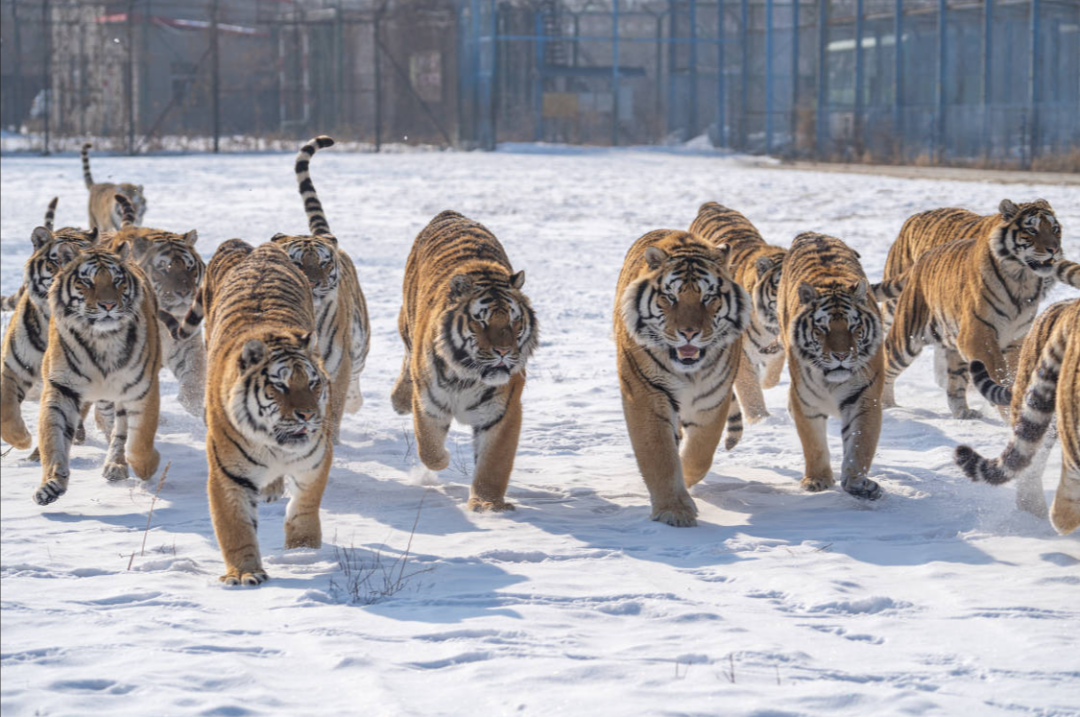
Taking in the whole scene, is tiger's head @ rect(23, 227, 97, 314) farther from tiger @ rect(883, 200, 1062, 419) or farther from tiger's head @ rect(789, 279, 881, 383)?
tiger @ rect(883, 200, 1062, 419)

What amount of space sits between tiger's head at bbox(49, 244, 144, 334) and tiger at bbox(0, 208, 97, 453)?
0.22 m

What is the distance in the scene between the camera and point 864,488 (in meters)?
4.89

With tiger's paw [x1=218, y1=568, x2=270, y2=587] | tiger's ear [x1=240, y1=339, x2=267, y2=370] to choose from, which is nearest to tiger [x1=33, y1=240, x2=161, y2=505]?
tiger's paw [x1=218, y1=568, x2=270, y2=587]

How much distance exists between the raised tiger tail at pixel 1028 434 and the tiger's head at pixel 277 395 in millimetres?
2063

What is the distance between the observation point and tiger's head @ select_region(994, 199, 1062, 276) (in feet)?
19.5

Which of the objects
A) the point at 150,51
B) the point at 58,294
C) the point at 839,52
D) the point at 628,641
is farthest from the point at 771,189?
the point at 150,51

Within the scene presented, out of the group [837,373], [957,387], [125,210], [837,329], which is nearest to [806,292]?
[837,329]

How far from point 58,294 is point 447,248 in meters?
1.49

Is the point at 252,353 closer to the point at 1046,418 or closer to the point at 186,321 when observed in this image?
the point at 186,321

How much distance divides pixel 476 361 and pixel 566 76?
26745 millimetres

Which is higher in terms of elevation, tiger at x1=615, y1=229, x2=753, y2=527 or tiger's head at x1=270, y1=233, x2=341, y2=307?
tiger's head at x1=270, y1=233, x2=341, y2=307

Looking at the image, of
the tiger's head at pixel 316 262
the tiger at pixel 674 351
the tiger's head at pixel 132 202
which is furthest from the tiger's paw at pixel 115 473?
the tiger's head at pixel 132 202

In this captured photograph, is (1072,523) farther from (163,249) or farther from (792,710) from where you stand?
(163,249)

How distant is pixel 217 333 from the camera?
179 inches
